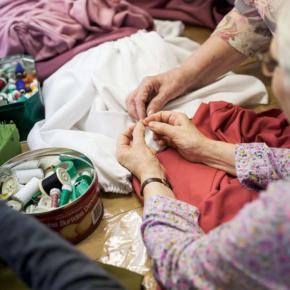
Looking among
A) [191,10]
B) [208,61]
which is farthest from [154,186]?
[191,10]

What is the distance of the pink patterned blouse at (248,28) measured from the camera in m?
1.11

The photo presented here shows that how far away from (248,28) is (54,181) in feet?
2.06

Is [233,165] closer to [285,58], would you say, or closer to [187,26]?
[285,58]

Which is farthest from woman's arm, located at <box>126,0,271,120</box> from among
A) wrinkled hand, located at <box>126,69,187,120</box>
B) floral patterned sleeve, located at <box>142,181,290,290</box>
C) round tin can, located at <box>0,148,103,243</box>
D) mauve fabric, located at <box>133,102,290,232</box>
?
floral patterned sleeve, located at <box>142,181,290,290</box>

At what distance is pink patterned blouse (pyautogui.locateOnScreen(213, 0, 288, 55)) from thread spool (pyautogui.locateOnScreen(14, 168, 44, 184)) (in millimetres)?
599

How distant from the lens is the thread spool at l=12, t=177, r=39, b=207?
87 cm

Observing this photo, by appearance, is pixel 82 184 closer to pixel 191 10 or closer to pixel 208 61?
pixel 208 61

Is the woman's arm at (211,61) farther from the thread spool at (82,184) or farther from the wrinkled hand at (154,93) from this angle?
the thread spool at (82,184)

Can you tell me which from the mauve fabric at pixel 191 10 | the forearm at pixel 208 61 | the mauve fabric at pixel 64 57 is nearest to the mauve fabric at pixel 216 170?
the forearm at pixel 208 61

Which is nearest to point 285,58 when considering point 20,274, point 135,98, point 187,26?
point 20,274

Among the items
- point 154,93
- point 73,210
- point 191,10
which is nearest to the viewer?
point 73,210

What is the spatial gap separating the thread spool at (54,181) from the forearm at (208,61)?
0.43 metres

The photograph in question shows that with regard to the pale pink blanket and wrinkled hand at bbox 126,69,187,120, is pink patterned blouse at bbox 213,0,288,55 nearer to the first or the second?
wrinkled hand at bbox 126,69,187,120

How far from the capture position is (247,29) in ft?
3.73
